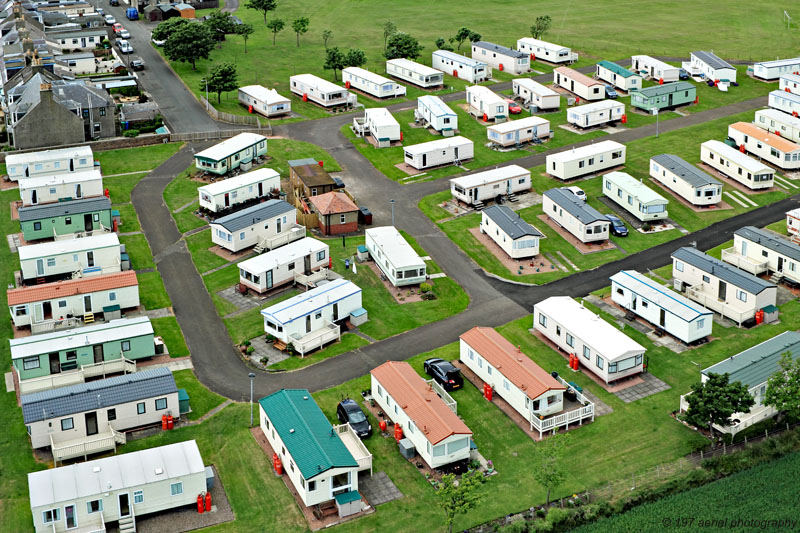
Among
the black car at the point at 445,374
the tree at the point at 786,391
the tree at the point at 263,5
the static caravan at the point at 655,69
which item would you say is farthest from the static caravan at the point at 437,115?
the tree at the point at 786,391

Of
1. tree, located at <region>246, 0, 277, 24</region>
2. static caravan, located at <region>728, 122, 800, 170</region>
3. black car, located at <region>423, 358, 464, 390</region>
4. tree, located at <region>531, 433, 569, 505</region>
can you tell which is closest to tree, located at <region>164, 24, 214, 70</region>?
tree, located at <region>246, 0, 277, 24</region>

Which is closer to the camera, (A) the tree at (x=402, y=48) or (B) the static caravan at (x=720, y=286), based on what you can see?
(B) the static caravan at (x=720, y=286)

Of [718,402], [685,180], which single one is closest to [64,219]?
[718,402]

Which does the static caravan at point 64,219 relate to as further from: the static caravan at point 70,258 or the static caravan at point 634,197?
the static caravan at point 634,197

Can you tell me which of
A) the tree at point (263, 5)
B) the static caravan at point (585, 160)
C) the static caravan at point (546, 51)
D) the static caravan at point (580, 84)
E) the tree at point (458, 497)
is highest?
the tree at point (263, 5)

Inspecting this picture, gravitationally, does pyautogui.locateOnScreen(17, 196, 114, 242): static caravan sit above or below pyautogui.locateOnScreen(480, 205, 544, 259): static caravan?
above

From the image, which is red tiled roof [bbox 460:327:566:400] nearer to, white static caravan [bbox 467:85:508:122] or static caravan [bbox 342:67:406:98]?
white static caravan [bbox 467:85:508:122]
